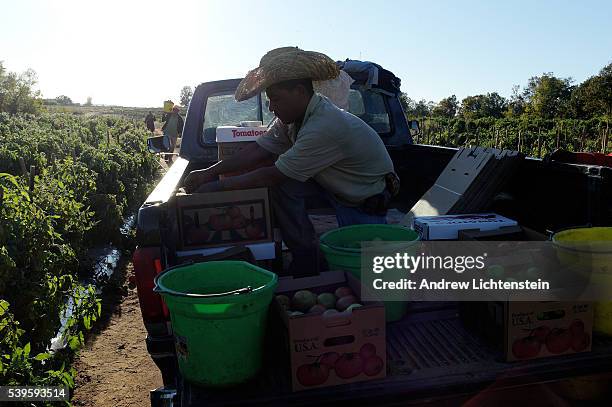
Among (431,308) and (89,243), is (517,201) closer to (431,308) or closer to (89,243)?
(431,308)

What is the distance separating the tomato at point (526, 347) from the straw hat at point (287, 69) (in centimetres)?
182

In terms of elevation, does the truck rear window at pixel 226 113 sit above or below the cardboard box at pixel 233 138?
above

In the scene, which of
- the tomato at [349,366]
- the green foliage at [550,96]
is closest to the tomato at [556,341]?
the tomato at [349,366]

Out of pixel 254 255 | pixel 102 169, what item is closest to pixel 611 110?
pixel 102 169

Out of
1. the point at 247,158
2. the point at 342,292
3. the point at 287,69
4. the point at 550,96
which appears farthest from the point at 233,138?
the point at 550,96

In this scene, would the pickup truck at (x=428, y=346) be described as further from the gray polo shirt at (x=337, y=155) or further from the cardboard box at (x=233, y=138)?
the gray polo shirt at (x=337, y=155)

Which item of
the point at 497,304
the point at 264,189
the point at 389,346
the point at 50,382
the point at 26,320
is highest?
the point at 264,189

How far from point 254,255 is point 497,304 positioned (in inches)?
46.6

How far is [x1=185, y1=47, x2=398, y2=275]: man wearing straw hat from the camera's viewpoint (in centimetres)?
287

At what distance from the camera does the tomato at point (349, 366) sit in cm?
187

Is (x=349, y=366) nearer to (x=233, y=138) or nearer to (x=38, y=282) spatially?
(x=233, y=138)

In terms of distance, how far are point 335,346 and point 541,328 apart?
83 centimetres

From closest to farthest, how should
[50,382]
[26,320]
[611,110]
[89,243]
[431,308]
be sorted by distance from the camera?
[431,308]
[50,382]
[26,320]
[89,243]
[611,110]

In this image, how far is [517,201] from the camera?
138 inches
